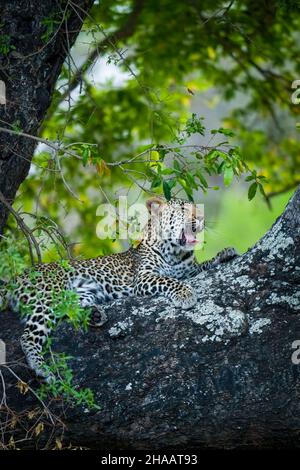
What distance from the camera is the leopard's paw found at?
7.39 meters

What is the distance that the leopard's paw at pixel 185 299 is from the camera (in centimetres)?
739

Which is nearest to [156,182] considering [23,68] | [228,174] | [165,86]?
[228,174]

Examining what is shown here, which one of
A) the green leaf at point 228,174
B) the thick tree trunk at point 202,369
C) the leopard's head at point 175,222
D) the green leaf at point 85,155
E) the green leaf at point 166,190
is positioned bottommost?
the thick tree trunk at point 202,369

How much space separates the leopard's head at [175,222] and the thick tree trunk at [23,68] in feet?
Answer: 5.90

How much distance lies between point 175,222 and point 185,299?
7.25ft

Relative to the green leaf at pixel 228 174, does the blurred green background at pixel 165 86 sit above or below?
above

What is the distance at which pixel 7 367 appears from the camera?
705 cm

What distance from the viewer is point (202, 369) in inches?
277

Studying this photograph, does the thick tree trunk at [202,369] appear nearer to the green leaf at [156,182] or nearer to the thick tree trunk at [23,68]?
the green leaf at [156,182]

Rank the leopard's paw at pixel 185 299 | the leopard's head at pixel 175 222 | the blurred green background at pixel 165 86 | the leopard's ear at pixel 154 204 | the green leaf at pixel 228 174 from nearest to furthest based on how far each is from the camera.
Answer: the green leaf at pixel 228 174, the leopard's paw at pixel 185 299, the leopard's head at pixel 175 222, the leopard's ear at pixel 154 204, the blurred green background at pixel 165 86

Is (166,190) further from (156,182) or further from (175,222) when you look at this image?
(175,222)

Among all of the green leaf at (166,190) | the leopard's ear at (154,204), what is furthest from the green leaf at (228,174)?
the leopard's ear at (154,204)
